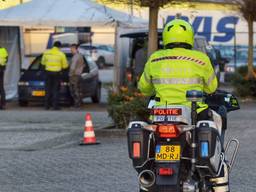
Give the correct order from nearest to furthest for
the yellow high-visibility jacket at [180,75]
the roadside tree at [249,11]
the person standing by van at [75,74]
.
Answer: the yellow high-visibility jacket at [180,75] → the person standing by van at [75,74] → the roadside tree at [249,11]

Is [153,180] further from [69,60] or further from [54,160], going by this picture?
[69,60]

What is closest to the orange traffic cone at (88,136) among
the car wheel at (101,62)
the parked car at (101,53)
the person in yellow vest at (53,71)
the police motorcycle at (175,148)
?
the police motorcycle at (175,148)

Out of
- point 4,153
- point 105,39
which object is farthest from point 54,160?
point 105,39

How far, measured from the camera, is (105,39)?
124ft

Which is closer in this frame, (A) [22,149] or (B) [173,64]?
(B) [173,64]

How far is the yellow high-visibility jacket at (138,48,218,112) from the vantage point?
251 inches

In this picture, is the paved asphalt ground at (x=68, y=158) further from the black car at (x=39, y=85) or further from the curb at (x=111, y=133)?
the black car at (x=39, y=85)

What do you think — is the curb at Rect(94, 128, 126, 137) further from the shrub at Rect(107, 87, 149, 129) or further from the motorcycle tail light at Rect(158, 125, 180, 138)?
the motorcycle tail light at Rect(158, 125, 180, 138)

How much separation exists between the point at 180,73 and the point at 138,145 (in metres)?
0.76

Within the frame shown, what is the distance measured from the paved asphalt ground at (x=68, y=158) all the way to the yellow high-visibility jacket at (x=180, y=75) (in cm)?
254

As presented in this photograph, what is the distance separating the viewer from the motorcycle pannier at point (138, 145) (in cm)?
604

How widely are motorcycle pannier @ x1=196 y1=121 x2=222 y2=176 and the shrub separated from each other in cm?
762

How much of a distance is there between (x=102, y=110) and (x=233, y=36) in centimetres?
1430

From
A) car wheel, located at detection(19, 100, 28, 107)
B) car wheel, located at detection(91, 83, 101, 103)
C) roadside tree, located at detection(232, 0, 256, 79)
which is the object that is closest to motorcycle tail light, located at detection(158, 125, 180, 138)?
car wheel, located at detection(19, 100, 28, 107)
